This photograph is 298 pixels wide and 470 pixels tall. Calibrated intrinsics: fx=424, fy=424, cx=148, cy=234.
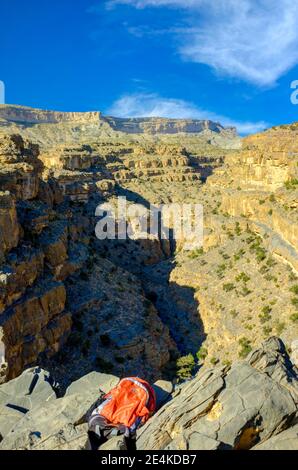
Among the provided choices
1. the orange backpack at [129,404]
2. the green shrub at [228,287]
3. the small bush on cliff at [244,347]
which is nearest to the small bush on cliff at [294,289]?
the small bush on cliff at [244,347]

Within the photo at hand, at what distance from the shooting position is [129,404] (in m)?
12.4

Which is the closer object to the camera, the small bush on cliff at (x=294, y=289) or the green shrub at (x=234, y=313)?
the small bush on cliff at (x=294, y=289)

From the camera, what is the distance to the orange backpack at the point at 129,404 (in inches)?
469

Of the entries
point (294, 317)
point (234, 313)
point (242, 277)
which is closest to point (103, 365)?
point (234, 313)

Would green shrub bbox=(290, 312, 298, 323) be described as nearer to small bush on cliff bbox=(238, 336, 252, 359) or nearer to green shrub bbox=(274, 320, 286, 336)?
green shrub bbox=(274, 320, 286, 336)

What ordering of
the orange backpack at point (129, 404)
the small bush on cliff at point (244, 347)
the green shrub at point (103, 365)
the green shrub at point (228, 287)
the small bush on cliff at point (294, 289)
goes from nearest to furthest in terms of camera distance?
1. the orange backpack at point (129, 404)
2. the green shrub at point (103, 365)
3. the small bush on cliff at point (244, 347)
4. the small bush on cliff at point (294, 289)
5. the green shrub at point (228, 287)

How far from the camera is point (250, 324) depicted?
3234cm

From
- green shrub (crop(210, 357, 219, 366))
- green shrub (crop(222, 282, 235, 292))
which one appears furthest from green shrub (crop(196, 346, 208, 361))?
green shrub (crop(222, 282, 235, 292))

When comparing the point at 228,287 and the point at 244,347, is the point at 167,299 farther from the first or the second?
the point at 244,347

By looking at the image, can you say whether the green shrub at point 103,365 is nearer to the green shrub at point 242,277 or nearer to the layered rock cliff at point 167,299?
the layered rock cliff at point 167,299

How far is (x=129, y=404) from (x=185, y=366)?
20.4 metres

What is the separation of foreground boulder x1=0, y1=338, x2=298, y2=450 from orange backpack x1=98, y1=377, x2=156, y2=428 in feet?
1.24

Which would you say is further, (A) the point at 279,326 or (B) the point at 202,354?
(B) the point at 202,354

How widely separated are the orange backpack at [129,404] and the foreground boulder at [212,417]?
379 mm
